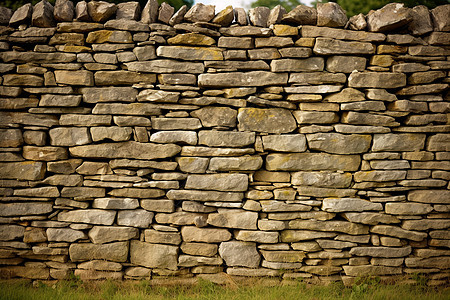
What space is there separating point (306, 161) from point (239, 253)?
1285mm

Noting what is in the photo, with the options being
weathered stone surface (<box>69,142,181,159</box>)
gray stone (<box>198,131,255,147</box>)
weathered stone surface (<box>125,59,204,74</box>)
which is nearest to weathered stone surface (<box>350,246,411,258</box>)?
gray stone (<box>198,131,255,147</box>)

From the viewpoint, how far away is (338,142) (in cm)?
313

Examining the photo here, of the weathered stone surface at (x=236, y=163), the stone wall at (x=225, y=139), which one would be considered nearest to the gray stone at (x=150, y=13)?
the stone wall at (x=225, y=139)

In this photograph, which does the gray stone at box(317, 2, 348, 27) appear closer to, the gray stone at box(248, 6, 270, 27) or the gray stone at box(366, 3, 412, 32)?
the gray stone at box(366, 3, 412, 32)

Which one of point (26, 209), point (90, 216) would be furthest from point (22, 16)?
point (90, 216)

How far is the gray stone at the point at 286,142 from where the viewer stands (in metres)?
3.12

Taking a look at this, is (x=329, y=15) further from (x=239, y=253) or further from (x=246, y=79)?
(x=239, y=253)

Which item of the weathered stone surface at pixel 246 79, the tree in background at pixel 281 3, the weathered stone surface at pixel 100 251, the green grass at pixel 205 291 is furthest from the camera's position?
the tree in background at pixel 281 3

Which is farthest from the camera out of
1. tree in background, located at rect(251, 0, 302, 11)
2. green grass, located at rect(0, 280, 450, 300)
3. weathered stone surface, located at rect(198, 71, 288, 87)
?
tree in background, located at rect(251, 0, 302, 11)

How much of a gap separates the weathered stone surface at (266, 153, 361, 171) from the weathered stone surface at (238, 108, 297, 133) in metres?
0.30

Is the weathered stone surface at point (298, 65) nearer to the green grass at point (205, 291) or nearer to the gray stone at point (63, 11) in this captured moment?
the gray stone at point (63, 11)

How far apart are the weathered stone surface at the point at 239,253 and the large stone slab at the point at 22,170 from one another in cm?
222

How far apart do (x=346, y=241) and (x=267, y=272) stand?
97cm

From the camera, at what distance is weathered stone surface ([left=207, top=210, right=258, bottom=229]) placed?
3154 mm
